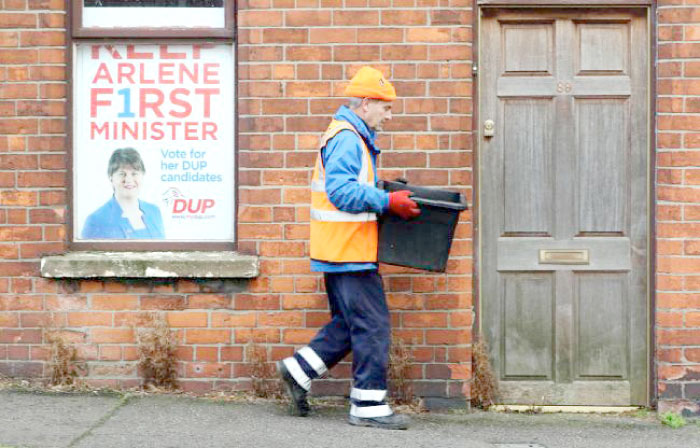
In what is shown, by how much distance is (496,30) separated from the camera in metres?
6.56

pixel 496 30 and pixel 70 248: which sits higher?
pixel 496 30

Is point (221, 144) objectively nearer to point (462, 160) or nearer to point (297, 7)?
point (297, 7)

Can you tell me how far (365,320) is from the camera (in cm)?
578

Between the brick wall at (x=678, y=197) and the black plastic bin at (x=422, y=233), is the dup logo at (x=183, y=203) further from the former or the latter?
the brick wall at (x=678, y=197)

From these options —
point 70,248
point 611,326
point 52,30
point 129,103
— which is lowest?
point 611,326

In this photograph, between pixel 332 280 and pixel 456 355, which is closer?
pixel 332 280

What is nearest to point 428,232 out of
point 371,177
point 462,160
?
point 371,177

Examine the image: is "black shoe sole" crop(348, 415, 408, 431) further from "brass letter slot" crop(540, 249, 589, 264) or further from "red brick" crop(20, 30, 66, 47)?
"red brick" crop(20, 30, 66, 47)

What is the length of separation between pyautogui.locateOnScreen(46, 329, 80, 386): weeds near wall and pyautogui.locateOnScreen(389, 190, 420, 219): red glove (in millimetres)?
2250

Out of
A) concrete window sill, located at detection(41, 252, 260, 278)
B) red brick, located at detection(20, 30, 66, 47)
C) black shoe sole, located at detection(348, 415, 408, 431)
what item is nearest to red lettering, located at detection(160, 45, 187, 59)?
red brick, located at detection(20, 30, 66, 47)

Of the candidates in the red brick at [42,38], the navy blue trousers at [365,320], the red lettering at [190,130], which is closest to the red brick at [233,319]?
the navy blue trousers at [365,320]

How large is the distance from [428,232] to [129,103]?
6.96ft

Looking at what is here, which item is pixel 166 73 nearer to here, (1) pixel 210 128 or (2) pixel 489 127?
(1) pixel 210 128

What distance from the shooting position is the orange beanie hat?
18.9 feet
